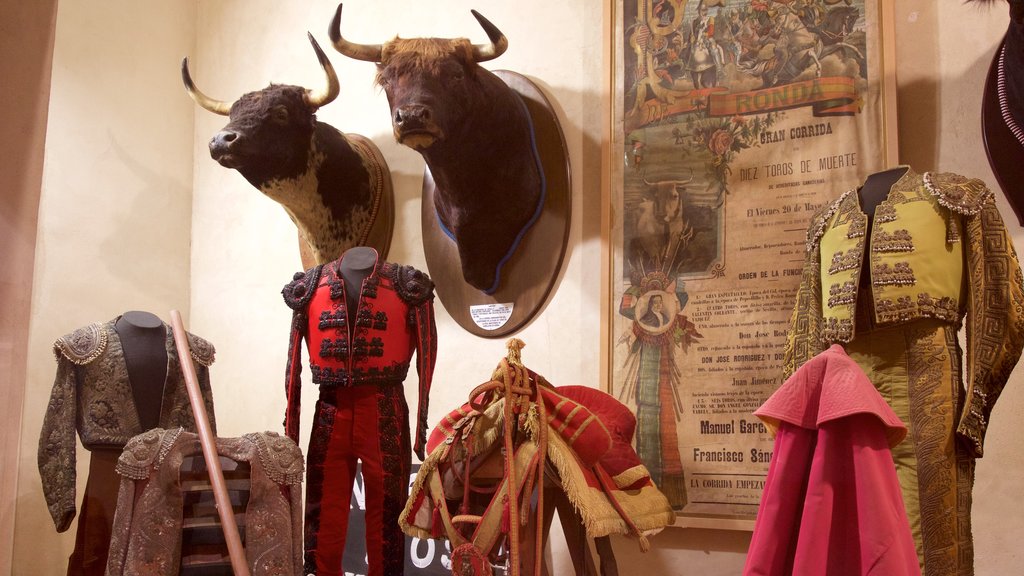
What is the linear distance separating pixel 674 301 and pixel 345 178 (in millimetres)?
1497

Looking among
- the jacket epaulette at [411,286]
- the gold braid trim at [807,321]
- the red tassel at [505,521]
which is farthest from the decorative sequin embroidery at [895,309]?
the jacket epaulette at [411,286]

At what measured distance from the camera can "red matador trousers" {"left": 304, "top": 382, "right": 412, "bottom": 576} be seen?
298cm

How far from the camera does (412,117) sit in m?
3.26

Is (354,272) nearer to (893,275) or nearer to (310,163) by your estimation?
(310,163)

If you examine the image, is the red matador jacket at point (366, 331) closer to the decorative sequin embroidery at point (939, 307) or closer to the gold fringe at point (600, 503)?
the gold fringe at point (600, 503)

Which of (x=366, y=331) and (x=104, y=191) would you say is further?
(x=104, y=191)

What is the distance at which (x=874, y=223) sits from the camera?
102 inches

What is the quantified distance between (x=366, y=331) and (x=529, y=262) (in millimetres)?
930

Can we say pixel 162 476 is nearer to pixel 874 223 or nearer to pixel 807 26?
pixel 874 223

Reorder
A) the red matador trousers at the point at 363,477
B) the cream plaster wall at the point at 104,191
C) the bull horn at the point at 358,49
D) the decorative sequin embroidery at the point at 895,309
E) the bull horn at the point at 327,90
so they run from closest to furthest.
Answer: the decorative sequin embroidery at the point at 895,309 → the red matador trousers at the point at 363,477 → the bull horn at the point at 358,49 → the bull horn at the point at 327,90 → the cream plaster wall at the point at 104,191

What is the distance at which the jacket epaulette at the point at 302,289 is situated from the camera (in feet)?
10.4

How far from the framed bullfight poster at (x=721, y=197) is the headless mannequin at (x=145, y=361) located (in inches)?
60.5

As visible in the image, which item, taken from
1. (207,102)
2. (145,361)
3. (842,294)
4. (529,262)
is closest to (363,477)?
(145,361)

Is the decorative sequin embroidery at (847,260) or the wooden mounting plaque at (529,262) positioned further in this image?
the wooden mounting plaque at (529,262)
